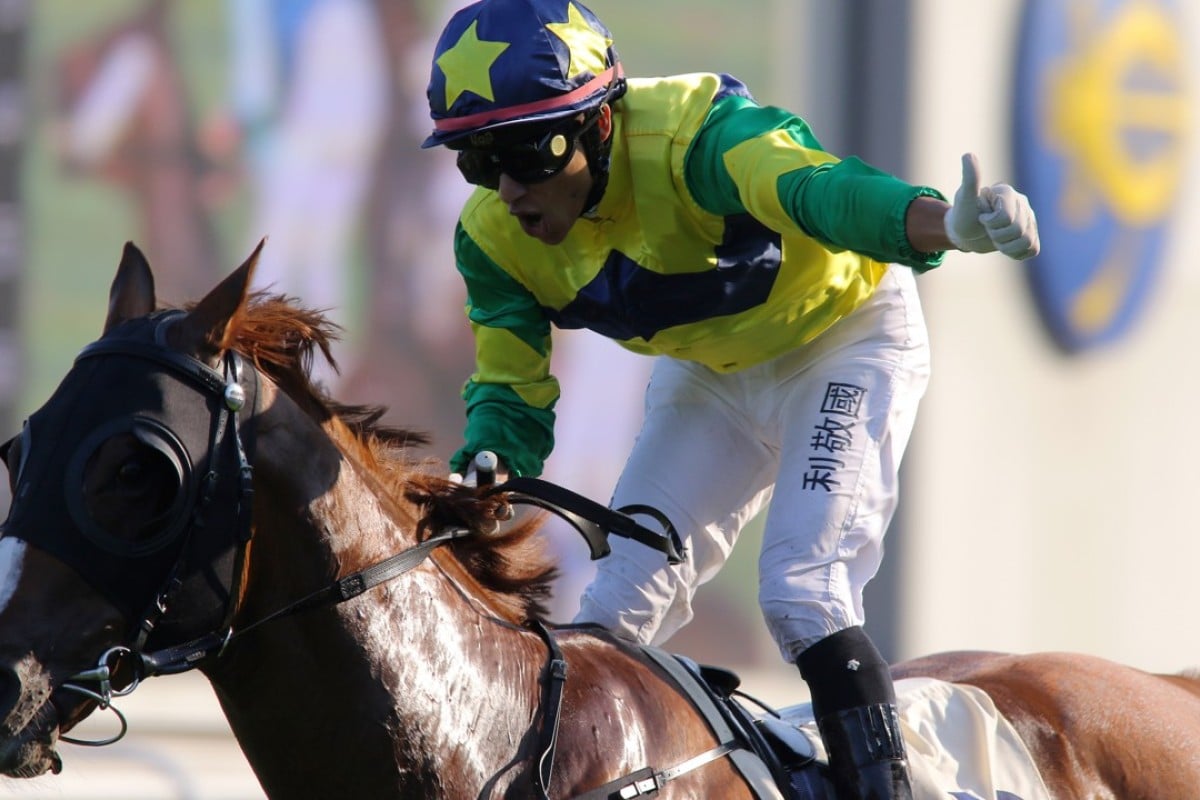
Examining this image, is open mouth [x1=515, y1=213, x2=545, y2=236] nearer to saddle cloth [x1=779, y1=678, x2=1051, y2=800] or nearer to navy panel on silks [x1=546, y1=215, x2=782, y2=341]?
navy panel on silks [x1=546, y1=215, x2=782, y2=341]

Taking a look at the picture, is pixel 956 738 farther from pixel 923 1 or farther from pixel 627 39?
pixel 923 1

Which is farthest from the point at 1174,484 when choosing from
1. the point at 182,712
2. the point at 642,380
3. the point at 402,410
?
the point at 182,712

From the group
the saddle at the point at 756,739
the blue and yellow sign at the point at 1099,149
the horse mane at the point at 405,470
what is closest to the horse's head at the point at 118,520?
the horse mane at the point at 405,470

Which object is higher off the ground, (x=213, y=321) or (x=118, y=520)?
(x=213, y=321)

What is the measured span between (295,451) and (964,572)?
904 centimetres

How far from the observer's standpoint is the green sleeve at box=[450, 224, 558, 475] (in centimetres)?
338

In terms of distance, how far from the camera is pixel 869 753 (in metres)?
2.89

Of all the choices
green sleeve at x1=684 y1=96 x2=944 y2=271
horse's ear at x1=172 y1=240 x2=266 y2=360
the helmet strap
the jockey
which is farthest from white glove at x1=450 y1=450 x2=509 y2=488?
horse's ear at x1=172 y1=240 x2=266 y2=360

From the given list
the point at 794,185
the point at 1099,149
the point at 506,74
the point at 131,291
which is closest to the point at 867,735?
the point at 794,185

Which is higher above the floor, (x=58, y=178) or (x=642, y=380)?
(x=58, y=178)

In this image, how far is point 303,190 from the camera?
8.65 meters

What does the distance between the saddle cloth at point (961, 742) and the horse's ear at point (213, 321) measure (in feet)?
4.43

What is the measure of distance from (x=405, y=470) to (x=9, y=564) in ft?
2.35

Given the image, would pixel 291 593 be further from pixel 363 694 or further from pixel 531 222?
pixel 531 222
